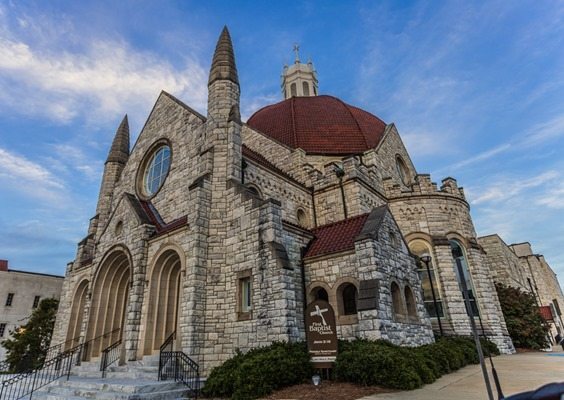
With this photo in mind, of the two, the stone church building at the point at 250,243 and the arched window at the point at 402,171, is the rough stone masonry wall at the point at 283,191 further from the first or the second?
the arched window at the point at 402,171

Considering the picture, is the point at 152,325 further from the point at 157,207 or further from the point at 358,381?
the point at 358,381

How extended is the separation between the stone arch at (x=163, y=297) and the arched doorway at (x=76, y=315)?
23.9 feet

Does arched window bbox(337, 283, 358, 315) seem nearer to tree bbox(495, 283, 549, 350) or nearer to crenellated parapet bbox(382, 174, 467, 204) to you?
crenellated parapet bbox(382, 174, 467, 204)

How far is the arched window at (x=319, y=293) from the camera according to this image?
11.1 meters

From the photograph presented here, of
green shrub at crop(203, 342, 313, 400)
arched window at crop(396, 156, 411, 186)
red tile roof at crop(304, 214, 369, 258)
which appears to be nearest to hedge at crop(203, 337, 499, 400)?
green shrub at crop(203, 342, 313, 400)

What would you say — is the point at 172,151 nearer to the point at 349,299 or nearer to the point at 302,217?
the point at 302,217

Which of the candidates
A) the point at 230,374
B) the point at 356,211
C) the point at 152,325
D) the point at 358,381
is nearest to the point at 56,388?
the point at 152,325

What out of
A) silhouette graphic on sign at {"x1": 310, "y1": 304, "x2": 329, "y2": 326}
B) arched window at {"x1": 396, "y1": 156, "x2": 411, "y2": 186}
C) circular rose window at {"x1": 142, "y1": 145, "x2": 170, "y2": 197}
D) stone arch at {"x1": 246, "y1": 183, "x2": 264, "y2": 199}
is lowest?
silhouette graphic on sign at {"x1": 310, "y1": 304, "x2": 329, "y2": 326}

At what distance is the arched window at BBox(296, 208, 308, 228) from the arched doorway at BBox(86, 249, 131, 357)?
7841mm

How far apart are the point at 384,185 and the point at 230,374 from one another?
1373cm

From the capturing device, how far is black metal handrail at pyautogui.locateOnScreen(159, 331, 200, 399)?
9180mm

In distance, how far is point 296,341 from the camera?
9.54 meters

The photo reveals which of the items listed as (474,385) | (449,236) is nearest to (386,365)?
(474,385)

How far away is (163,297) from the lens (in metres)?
12.5
